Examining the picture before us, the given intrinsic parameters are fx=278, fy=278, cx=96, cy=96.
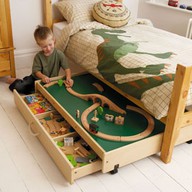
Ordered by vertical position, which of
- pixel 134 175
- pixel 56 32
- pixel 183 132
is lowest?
pixel 134 175

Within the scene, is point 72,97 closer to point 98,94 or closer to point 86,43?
point 98,94

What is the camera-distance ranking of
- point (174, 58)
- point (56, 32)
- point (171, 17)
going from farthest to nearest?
point (171, 17), point (56, 32), point (174, 58)

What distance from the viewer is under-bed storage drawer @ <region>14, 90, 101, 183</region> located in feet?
4.44

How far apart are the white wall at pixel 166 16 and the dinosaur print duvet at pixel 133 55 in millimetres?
478

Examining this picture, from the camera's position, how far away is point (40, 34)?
1.95m

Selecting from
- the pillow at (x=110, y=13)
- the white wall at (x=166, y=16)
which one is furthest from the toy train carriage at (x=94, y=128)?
the white wall at (x=166, y=16)

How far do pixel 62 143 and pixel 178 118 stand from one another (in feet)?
2.10

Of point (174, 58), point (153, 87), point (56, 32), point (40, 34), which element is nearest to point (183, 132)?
point (153, 87)

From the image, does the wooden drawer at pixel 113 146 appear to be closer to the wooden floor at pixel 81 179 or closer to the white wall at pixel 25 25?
the wooden floor at pixel 81 179

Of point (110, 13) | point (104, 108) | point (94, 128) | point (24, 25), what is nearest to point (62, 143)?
point (94, 128)

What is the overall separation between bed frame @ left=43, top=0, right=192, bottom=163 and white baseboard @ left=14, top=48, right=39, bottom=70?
1.40 metres

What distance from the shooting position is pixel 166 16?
2.97 meters

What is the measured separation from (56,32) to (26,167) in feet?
4.94

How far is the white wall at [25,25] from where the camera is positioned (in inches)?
98.5
